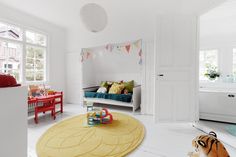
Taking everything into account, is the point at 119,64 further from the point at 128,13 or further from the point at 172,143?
the point at 172,143

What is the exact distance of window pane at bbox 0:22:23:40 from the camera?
3.30m

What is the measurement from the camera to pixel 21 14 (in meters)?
3.59

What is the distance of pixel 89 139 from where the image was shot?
218cm

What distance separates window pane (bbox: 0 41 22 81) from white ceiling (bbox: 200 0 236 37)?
490cm

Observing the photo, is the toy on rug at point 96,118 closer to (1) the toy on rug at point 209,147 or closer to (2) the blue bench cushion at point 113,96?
(2) the blue bench cushion at point 113,96

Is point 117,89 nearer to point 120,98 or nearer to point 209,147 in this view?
point 120,98

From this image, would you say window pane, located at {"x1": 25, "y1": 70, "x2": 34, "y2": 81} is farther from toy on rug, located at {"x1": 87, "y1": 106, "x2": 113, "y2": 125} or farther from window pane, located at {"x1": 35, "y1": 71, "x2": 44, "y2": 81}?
toy on rug, located at {"x1": 87, "y1": 106, "x2": 113, "y2": 125}

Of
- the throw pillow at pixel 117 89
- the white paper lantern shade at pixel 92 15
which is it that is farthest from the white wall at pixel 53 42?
the white paper lantern shade at pixel 92 15

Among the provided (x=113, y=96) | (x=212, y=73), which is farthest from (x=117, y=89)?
(x=212, y=73)

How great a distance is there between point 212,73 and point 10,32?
18.2 ft

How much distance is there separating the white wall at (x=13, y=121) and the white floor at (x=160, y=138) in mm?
815

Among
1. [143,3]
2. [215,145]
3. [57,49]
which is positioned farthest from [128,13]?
[215,145]

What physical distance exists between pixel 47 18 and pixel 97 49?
1697 mm

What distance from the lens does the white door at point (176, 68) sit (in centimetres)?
263
